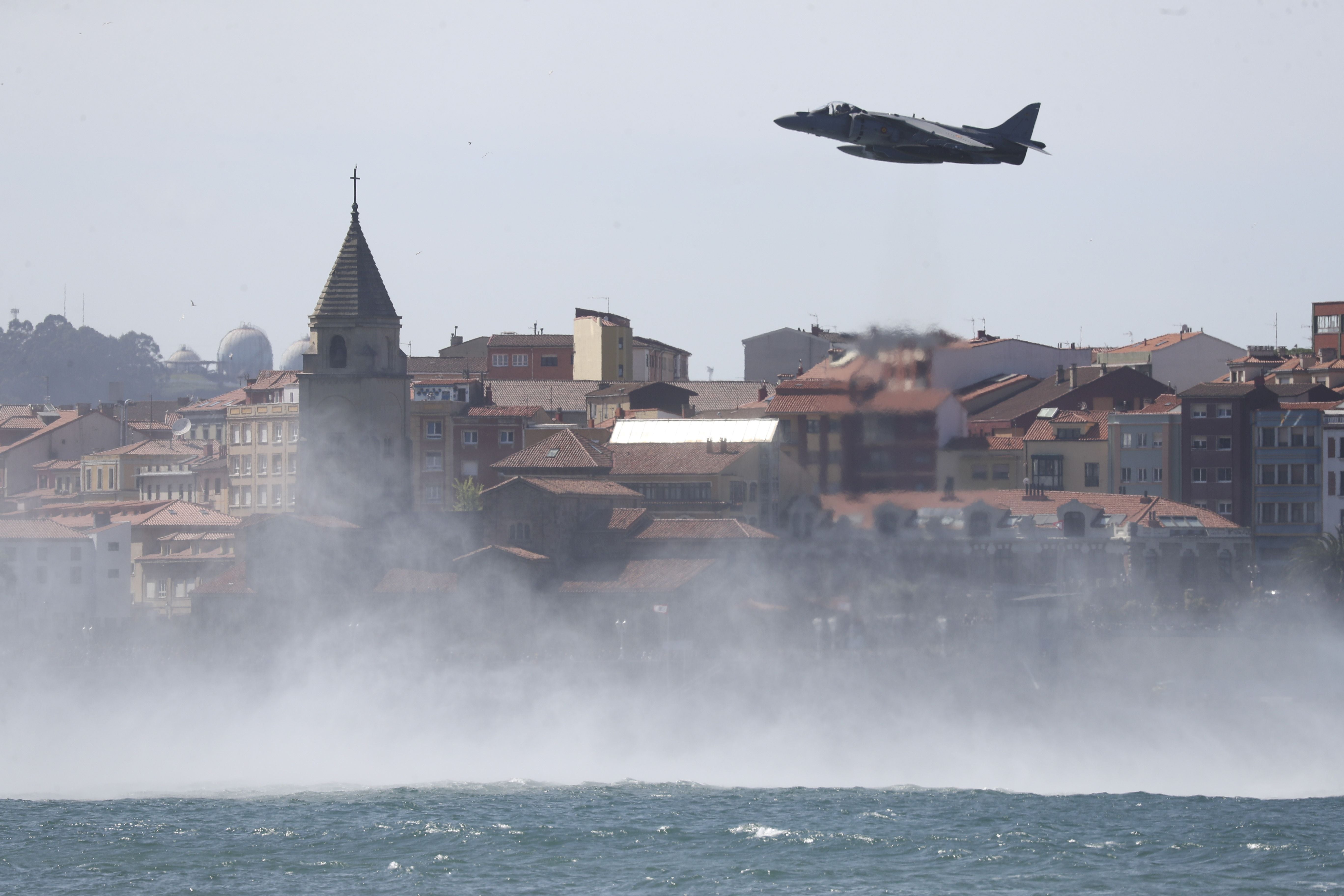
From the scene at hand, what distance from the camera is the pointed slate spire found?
88875mm

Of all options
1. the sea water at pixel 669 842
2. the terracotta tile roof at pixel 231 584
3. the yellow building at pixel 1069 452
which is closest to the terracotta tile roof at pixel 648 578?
the terracotta tile roof at pixel 231 584

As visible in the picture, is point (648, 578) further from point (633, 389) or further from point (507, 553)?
point (633, 389)

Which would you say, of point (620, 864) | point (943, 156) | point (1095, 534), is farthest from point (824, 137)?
point (1095, 534)

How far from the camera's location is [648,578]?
83375 mm

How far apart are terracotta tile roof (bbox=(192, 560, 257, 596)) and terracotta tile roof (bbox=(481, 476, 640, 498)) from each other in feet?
37.3

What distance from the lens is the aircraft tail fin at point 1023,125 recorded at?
53188 mm

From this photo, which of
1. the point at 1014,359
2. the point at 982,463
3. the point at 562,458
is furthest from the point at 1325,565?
the point at 562,458

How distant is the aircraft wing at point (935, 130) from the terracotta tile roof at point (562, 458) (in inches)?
1705

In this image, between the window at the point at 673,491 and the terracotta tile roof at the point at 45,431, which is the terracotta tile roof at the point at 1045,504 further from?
the terracotta tile roof at the point at 45,431

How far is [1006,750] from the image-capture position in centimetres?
7362

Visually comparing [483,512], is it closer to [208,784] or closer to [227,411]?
[208,784]

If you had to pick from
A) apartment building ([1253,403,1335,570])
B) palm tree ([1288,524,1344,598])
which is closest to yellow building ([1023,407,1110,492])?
apartment building ([1253,403,1335,570])

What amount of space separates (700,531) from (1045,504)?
629 inches

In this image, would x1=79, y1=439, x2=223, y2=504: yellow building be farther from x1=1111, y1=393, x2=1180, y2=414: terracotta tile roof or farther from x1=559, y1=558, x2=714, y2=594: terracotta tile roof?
x1=1111, y1=393, x2=1180, y2=414: terracotta tile roof
